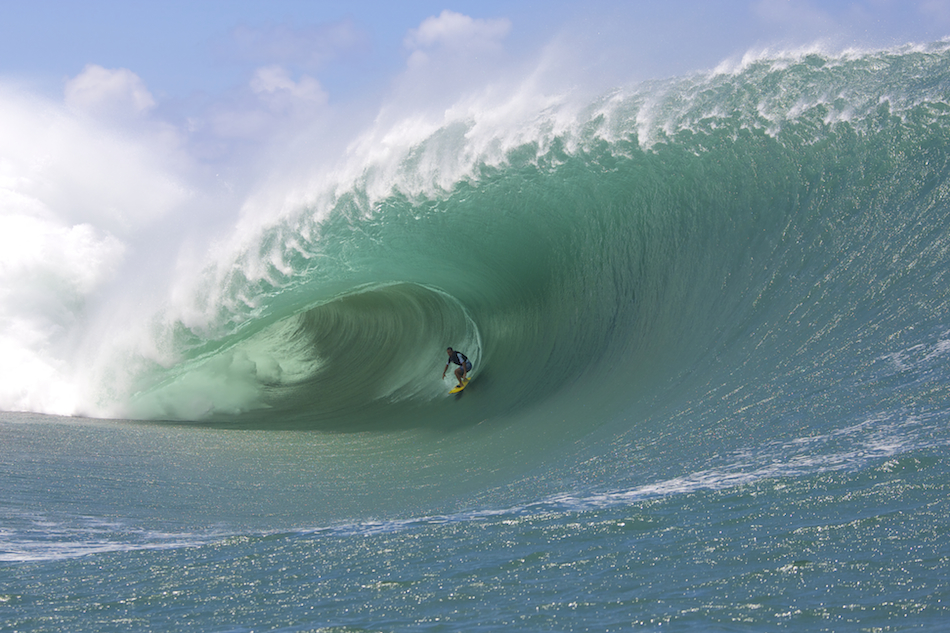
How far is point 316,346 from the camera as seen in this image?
44.8 feet

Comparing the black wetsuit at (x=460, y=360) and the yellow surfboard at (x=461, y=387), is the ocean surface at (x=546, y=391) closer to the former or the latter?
the yellow surfboard at (x=461, y=387)

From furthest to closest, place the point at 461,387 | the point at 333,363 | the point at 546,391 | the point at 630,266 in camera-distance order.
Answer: the point at 333,363, the point at 461,387, the point at 630,266, the point at 546,391

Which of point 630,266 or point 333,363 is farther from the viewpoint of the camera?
point 333,363

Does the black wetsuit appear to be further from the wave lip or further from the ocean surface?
the wave lip

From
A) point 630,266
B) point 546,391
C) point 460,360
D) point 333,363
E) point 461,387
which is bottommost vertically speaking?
point 546,391

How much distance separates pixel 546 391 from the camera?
8.27 meters

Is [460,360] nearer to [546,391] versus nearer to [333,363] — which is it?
[546,391]

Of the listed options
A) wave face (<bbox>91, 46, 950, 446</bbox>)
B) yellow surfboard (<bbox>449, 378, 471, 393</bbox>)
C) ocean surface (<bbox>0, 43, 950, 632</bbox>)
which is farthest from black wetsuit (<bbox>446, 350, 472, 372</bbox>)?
wave face (<bbox>91, 46, 950, 446</bbox>)

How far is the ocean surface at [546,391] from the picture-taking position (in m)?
A: 2.89

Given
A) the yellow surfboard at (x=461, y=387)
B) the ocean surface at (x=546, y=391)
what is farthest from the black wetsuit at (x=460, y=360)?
the ocean surface at (x=546, y=391)

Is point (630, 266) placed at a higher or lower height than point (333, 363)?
higher

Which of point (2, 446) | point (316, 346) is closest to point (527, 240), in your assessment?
point (316, 346)

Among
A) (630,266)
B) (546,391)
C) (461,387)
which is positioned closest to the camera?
(546,391)

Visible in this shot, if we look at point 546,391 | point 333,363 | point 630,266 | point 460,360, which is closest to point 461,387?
point 460,360
